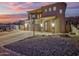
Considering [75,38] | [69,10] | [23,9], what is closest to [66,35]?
[75,38]

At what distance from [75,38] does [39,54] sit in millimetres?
464

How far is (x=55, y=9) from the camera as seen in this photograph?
161 cm

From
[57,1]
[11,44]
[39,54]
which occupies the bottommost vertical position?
[39,54]

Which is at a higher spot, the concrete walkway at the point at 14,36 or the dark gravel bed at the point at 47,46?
the concrete walkway at the point at 14,36

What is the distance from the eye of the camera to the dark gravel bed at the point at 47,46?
1582 millimetres

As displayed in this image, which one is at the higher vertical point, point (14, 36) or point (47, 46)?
point (14, 36)

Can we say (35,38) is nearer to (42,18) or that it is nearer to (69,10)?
(42,18)

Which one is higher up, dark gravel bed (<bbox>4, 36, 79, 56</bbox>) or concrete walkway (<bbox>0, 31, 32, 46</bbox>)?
concrete walkway (<bbox>0, 31, 32, 46</bbox>)

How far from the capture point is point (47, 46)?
160 cm

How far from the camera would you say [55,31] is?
1601 millimetres

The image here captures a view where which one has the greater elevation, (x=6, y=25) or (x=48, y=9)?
(x=48, y=9)

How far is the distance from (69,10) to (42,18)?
0.34 meters

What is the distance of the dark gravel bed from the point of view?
1.58 m

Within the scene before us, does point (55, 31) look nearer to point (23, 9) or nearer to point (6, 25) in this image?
point (23, 9)
